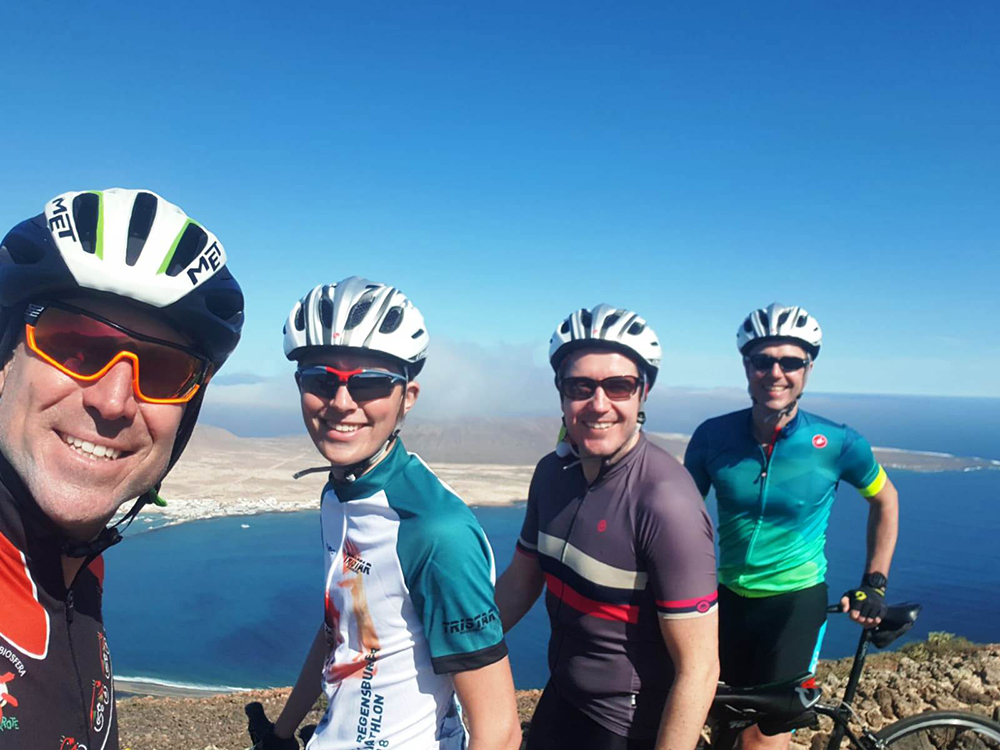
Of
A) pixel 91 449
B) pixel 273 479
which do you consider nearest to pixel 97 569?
pixel 91 449

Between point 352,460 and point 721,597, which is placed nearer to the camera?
point 352,460

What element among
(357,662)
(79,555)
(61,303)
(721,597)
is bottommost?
(721,597)

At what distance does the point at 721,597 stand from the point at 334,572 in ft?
13.0

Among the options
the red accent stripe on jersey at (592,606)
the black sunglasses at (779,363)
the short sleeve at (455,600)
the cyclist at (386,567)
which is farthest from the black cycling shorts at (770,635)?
the short sleeve at (455,600)

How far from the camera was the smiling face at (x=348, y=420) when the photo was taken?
2.86 meters

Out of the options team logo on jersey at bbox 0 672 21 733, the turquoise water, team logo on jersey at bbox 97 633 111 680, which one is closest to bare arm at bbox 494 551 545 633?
team logo on jersey at bbox 97 633 111 680

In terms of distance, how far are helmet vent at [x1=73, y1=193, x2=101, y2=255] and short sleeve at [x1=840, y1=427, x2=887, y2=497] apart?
5853mm

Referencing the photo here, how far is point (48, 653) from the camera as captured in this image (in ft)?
5.98

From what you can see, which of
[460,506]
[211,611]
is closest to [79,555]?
[460,506]

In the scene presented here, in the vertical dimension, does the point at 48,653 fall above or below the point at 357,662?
above

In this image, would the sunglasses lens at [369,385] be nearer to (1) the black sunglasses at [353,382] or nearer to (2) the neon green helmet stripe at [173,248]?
(1) the black sunglasses at [353,382]

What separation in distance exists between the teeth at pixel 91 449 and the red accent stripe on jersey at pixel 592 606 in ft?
8.67

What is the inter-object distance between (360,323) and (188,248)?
940mm

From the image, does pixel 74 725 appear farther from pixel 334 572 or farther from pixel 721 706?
pixel 721 706
